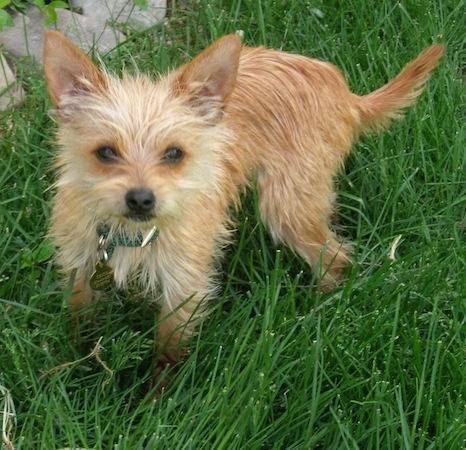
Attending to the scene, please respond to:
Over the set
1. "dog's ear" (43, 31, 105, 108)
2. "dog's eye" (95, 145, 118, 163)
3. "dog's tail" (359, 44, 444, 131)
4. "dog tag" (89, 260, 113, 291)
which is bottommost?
"dog's tail" (359, 44, 444, 131)

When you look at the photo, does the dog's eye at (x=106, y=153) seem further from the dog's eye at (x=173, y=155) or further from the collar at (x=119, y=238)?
the collar at (x=119, y=238)

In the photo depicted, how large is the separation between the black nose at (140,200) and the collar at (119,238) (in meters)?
0.28

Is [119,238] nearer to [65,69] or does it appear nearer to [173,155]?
[173,155]

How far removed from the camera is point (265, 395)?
9.07 ft

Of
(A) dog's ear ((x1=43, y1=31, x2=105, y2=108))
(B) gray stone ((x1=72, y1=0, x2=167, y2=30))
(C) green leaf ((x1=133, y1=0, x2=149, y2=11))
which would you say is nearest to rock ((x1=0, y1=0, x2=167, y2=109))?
(B) gray stone ((x1=72, y1=0, x2=167, y2=30))

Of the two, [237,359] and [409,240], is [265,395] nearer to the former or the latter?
[237,359]

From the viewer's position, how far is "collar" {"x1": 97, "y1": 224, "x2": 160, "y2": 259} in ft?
9.31

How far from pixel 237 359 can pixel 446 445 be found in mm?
713

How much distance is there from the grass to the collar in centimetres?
27

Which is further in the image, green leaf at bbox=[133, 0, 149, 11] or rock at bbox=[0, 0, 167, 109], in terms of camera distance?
rock at bbox=[0, 0, 167, 109]

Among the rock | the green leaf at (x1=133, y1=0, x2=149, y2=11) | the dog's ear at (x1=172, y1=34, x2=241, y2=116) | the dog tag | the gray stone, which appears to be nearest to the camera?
the dog's ear at (x1=172, y1=34, x2=241, y2=116)

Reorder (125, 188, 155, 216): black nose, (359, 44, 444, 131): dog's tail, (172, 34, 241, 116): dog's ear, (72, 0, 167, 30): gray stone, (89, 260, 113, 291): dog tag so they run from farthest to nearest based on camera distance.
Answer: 1. (72, 0, 167, 30): gray stone
2. (359, 44, 444, 131): dog's tail
3. (89, 260, 113, 291): dog tag
4. (172, 34, 241, 116): dog's ear
5. (125, 188, 155, 216): black nose

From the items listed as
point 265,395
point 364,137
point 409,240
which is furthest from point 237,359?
point 364,137

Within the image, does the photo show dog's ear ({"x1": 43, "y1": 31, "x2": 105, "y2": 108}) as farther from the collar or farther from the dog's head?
the collar
